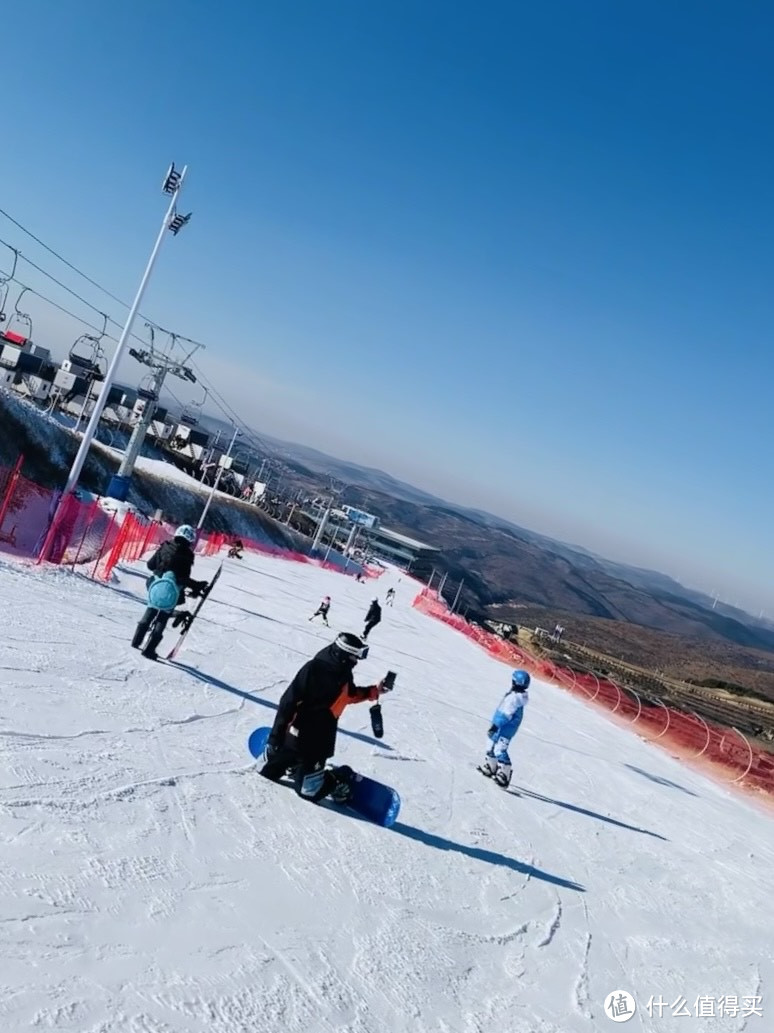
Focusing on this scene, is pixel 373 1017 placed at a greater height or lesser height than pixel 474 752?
greater

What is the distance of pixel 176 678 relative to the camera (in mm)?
9602

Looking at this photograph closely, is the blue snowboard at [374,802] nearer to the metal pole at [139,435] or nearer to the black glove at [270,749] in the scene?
the black glove at [270,749]

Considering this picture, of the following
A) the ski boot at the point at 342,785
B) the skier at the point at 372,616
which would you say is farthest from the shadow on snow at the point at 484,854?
the skier at the point at 372,616

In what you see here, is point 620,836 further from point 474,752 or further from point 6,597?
point 6,597

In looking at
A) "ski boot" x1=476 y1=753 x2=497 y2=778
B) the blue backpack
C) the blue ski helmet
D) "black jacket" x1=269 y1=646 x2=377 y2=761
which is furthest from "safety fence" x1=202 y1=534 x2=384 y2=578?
"black jacket" x1=269 y1=646 x2=377 y2=761

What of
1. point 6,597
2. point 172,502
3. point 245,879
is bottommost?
point 172,502

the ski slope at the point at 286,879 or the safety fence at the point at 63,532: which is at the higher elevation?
the ski slope at the point at 286,879

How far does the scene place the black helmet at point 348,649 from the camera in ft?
20.9

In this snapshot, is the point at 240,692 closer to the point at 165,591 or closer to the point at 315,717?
the point at 165,591

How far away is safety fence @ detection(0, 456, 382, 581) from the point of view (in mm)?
15852

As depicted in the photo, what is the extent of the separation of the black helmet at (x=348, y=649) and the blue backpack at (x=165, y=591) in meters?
3.89

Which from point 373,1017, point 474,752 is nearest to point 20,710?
point 373,1017

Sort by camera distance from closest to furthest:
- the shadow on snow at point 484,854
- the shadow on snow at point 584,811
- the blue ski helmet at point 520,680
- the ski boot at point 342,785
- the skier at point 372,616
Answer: the ski boot at point 342,785
the shadow on snow at point 484,854
the blue ski helmet at point 520,680
the shadow on snow at point 584,811
the skier at point 372,616

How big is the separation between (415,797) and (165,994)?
17.2ft
